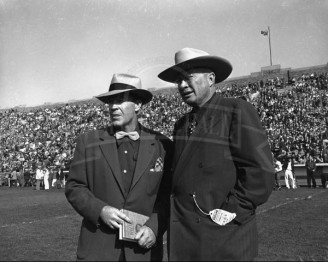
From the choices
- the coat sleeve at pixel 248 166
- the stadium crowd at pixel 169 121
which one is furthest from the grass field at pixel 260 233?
the stadium crowd at pixel 169 121

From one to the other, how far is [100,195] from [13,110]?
175 feet

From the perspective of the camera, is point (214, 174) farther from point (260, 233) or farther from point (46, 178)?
point (46, 178)

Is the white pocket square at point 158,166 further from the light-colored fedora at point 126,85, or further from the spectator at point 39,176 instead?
the spectator at point 39,176

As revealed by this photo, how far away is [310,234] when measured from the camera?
8023 mm

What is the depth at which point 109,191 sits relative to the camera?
11.1 feet

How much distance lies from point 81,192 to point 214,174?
3.61 ft

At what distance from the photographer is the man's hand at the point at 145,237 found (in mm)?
3170

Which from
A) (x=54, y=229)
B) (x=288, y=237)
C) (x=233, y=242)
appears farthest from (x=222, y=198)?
(x=54, y=229)

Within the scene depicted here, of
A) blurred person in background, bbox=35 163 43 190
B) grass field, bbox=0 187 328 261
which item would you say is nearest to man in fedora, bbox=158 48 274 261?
grass field, bbox=0 187 328 261

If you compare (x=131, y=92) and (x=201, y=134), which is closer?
(x=201, y=134)

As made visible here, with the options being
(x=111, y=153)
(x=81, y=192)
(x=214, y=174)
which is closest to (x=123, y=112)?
(x=111, y=153)

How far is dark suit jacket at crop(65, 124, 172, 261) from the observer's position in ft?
10.7

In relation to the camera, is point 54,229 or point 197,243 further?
point 54,229

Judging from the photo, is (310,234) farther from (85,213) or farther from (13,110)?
(13,110)
